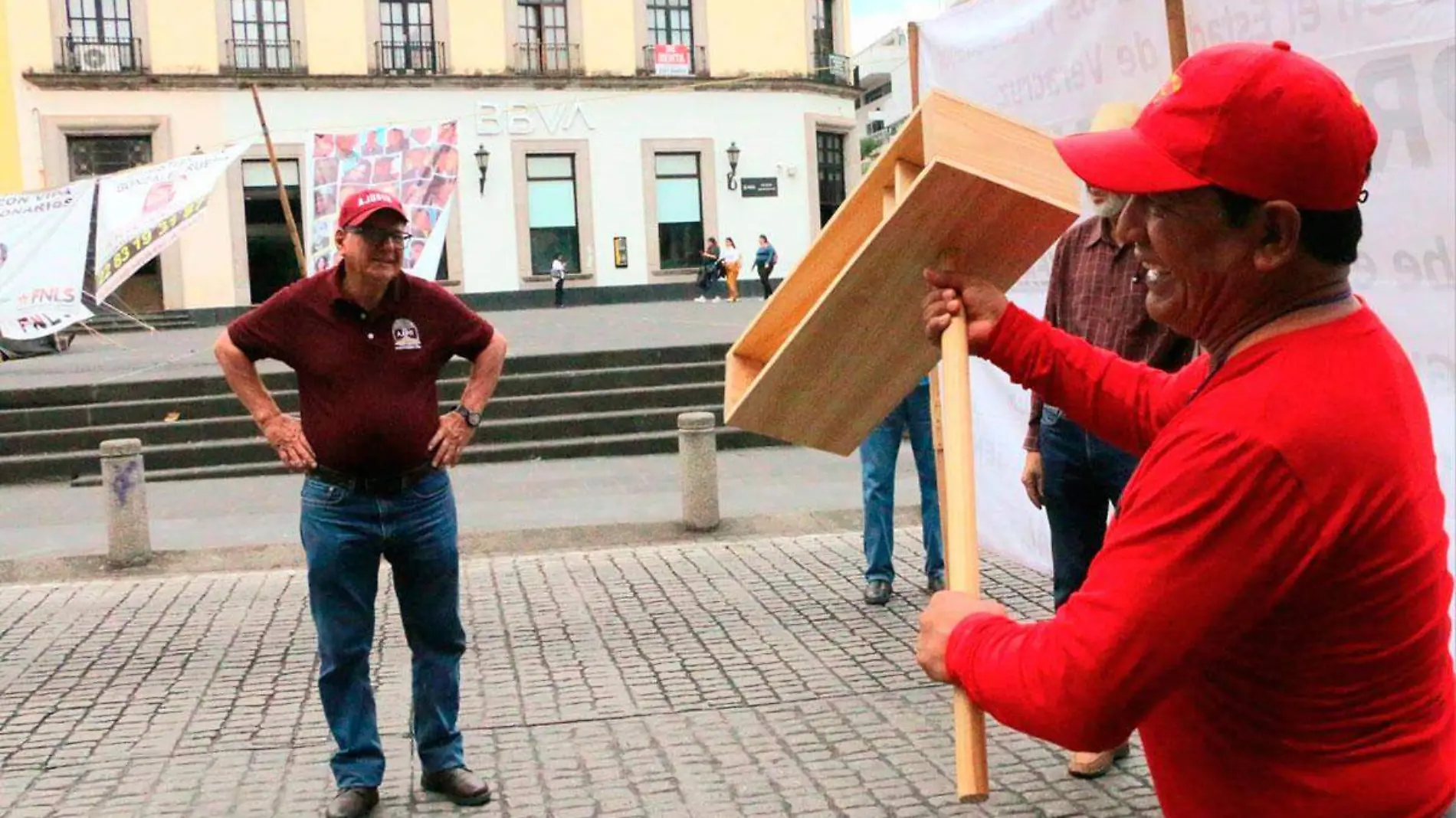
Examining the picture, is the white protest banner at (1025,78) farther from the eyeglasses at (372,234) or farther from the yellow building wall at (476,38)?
the yellow building wall at (476,38)

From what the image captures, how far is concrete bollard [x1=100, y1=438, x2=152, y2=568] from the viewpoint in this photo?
29.0 feet

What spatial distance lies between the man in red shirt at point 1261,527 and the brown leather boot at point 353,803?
10.5 ft

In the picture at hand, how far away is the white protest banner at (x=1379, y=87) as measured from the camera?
3998 millimetres

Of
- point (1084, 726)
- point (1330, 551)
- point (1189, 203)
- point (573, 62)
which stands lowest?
point (1084, 726)

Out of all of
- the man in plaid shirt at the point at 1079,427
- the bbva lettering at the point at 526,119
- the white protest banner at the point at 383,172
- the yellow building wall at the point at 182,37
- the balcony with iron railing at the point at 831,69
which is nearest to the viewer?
the man in plaid shirt at the point at 1079,427

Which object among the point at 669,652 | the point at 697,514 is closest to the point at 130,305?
the point at 697,514

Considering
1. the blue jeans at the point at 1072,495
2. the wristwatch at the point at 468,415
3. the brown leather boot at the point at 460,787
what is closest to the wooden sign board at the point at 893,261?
the blue jeans at the point at 1072,495

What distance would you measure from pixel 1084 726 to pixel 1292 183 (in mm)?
635

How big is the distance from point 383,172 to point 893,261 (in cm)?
1005

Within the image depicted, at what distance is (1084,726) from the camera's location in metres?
1.58

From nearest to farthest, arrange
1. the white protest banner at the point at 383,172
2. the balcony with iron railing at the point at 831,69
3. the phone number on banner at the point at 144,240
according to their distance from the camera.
A: the white protest banner at the point at 383,172 → the phone number on banner at the point at 144,240 → the balcony with iron railing at the point at 831,69

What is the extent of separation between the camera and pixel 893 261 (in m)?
2.16

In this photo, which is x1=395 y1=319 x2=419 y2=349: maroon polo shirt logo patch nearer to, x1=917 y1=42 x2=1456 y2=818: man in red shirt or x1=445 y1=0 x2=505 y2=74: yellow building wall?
x1=917 y1=42 x2=1456 y2=818: man in red shirt

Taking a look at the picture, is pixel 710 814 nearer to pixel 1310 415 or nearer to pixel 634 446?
pixel 1310 415
